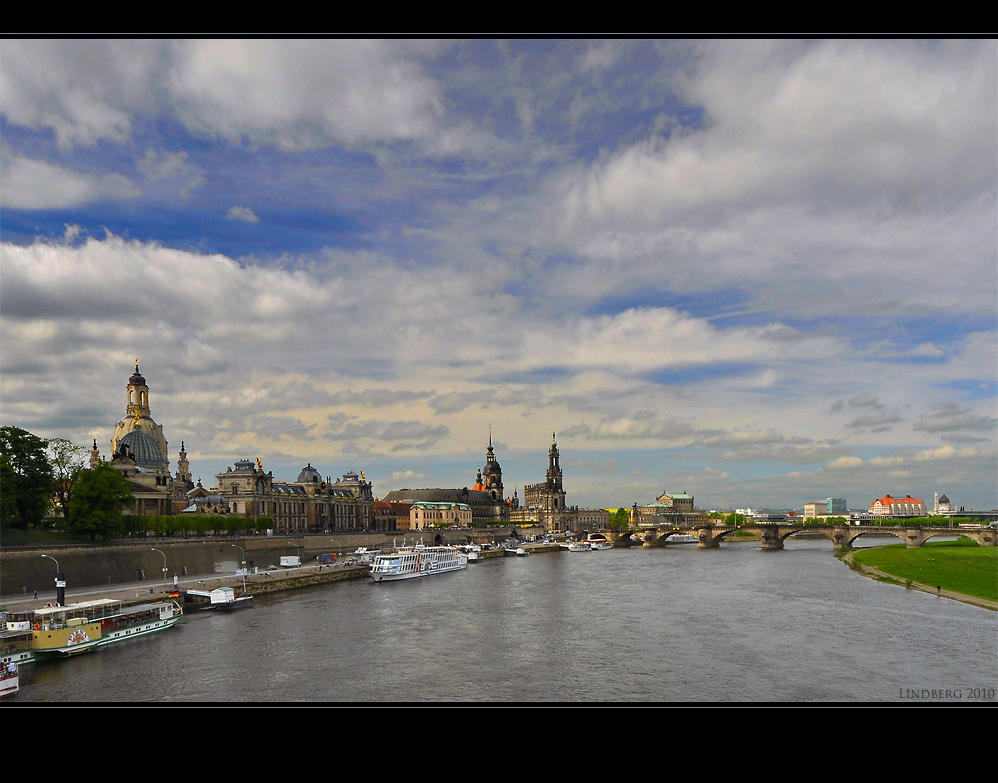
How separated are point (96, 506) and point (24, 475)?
567 cm

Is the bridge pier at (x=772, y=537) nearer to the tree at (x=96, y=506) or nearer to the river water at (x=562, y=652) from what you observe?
the river water at (x=562, y=652)

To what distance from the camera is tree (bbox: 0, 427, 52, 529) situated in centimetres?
4727

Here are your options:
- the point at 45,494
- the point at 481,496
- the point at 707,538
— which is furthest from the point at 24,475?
the point at 481,496

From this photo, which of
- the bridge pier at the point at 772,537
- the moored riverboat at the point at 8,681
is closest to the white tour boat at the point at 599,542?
the bridge pier at the point at 772,537

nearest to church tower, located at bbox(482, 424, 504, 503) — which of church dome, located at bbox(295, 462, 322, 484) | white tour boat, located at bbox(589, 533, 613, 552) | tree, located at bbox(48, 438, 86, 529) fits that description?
white tour boat, located at bbox(589, 533, 613, 552)

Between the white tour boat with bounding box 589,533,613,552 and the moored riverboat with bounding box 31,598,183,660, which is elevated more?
the moored riverboat with bounding box 31,598,183,660

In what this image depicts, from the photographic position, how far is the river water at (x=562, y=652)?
2284 centimetres

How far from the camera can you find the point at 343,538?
88.7 meters

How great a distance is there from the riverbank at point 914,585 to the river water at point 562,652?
0.99 m

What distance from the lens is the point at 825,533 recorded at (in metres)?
108

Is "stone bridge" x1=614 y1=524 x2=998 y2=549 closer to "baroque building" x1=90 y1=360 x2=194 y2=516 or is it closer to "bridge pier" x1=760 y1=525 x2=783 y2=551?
"bridge pier" x1=760 y1=525 x2=783 y2=551

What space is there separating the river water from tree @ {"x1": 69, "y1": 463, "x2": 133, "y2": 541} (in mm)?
13387
